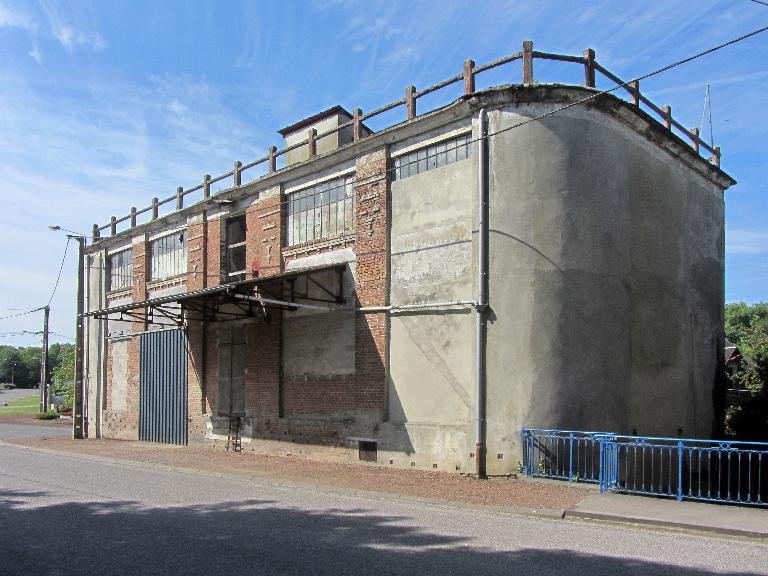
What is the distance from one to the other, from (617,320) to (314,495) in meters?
7.58

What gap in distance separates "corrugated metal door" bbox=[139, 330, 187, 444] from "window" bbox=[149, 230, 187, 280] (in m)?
2.20

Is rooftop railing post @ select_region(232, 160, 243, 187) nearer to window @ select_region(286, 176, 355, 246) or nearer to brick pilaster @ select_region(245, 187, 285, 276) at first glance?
brick pilaster @ select_region(245, 187, 285, 276)

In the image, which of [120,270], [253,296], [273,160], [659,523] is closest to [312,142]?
[273,160]

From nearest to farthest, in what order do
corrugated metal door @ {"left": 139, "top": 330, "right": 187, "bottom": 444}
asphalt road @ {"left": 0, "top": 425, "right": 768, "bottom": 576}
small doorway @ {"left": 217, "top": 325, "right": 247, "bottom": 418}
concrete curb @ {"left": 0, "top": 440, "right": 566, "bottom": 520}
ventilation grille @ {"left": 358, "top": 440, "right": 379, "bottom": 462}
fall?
1. asphalt road @ {"left": 0, "top": 425, "right": 768, "bottom": 576}
2. concrete curb @ {"left": 0, "top": 440, "right": 566, "bottom": 520}
3. ventilation grille @ {"left": 358, "top": 440, "right": 379, "bottom": 462}
4. small doorway @ {"left": 217, "top": 325, "right": 247, "bottom": 418}
5. corrugated metal door @ {"left": 139, "top": 330, "right": 187, "bottom": 444}

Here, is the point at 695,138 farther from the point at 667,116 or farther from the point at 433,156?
the point at 433,156

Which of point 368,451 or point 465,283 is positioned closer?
point 465,283

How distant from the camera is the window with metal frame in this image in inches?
838

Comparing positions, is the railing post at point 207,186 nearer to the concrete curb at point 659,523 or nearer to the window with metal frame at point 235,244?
the window with metal frame at point 235,244

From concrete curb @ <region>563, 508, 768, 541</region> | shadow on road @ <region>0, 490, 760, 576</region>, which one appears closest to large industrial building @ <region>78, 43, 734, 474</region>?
concrete curb @ <region>563, 508, 768, 541</region>

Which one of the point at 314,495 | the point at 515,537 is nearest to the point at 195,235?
the point at 314,495

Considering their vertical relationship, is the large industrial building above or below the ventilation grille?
above

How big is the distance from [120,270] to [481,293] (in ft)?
59.6

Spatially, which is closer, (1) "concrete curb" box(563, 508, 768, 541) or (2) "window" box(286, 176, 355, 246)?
(1) "concrete curb" box(563, 508, 768, 541)

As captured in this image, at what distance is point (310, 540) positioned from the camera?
7.62 metres
